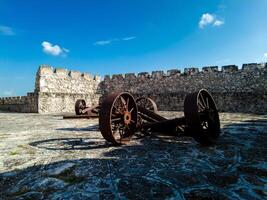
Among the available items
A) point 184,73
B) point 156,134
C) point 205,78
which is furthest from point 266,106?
point 156,134

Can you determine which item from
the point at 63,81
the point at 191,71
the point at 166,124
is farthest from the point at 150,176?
the point at 63,81

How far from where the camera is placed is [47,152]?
171 inches

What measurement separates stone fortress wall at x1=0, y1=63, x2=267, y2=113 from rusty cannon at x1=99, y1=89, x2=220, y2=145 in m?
10.3

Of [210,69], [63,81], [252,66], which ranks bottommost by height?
[63,81]

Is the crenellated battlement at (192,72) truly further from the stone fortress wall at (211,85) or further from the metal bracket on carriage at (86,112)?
the metal bracket on carriage at (86,112)

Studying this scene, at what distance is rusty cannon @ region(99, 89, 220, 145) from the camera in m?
4.36

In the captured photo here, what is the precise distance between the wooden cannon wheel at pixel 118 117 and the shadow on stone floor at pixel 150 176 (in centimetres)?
45

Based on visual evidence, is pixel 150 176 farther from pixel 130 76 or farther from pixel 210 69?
pixel 130 76

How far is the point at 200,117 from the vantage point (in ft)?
15.8

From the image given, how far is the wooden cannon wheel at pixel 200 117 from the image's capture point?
4246mm

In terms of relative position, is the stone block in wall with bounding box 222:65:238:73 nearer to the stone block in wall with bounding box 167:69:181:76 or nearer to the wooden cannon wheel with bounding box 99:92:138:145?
the stone block in wall with bounding box 167:69:181:76

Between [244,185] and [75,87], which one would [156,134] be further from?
[75,87]

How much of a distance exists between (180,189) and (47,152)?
281 centimetres

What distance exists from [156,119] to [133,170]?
9.00 ft
